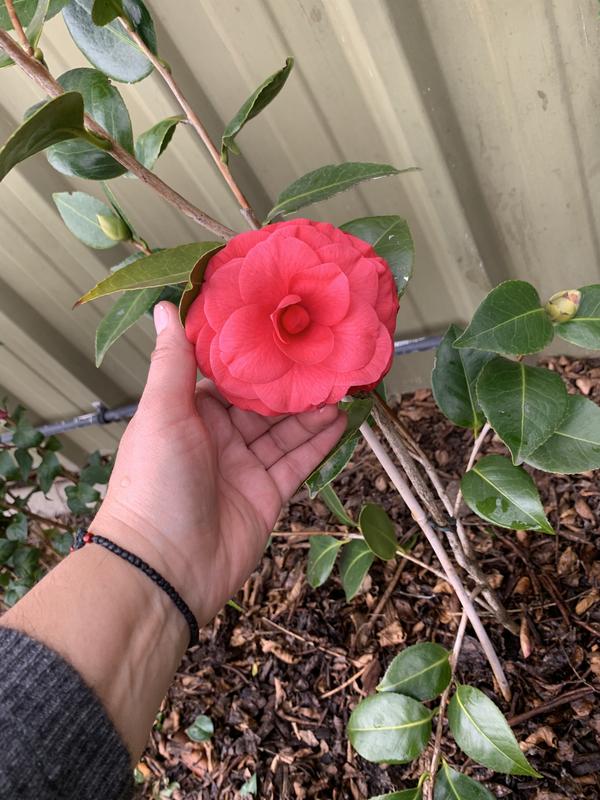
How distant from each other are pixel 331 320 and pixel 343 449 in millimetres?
289

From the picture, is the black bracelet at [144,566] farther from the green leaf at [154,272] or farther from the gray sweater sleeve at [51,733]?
the green leaf at [154,272]

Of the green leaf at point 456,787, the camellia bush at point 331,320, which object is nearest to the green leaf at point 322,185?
the camellia bush at point 331,320

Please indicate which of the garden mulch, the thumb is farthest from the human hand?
the garden mulch

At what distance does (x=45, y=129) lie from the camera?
0.64 meters

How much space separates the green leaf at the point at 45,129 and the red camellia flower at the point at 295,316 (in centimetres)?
21

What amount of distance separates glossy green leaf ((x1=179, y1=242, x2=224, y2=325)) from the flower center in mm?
107

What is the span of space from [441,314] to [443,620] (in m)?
0.83

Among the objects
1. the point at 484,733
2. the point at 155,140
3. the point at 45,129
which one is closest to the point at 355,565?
the point at 484,733

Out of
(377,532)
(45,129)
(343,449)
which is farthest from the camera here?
(377,532)

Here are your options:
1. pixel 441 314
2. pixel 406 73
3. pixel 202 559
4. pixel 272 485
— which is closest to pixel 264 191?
pixel 406 73

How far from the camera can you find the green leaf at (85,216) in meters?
1.11

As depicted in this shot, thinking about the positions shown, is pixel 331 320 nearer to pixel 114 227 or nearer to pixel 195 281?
pixel 195 281

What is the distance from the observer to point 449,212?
59.1 inches

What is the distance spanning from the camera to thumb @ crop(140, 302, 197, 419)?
89 centimetres
